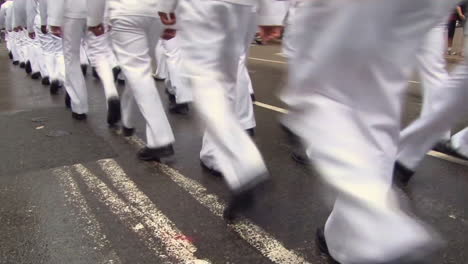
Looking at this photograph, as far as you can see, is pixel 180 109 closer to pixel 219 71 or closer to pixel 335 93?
pixel 219 71

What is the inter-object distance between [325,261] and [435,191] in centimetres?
131

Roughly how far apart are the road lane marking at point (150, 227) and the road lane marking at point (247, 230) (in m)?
0.30

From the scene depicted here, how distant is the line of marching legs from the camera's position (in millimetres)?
1726

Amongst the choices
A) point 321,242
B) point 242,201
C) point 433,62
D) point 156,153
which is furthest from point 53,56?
point 321,242

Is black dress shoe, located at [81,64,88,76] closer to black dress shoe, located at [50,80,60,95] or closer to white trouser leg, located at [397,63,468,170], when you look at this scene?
black dress shoe, located at [50,80,60,95]

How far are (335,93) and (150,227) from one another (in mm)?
1518

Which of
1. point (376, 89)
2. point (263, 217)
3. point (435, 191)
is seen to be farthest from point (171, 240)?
point (435, 191)

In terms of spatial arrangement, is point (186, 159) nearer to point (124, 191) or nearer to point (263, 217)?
point (124, 191)

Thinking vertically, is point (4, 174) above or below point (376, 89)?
below

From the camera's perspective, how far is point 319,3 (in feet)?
5.73

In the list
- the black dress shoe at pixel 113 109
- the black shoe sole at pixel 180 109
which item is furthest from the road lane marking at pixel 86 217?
the black shoe sole at pixel 180 109

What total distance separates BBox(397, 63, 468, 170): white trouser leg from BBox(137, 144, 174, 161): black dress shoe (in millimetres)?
1805

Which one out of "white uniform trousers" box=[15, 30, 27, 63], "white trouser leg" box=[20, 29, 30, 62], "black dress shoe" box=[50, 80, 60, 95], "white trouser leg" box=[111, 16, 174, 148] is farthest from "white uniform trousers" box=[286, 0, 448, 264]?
"white uniform trousers" box=[15, 30, 27, 63]

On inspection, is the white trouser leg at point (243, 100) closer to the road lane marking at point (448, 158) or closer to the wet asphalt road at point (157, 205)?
the wet asphalt road at point (157, 205)
